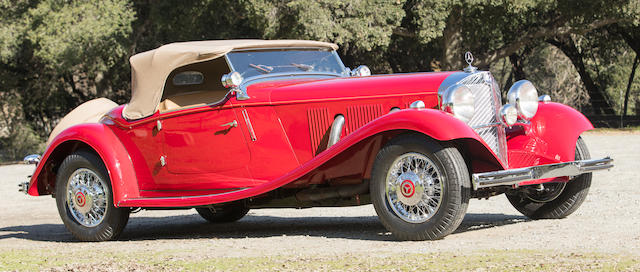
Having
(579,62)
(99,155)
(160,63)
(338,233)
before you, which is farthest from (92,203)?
(579,62)

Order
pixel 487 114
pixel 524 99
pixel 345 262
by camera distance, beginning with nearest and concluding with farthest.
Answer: pixel 345 262, pixel 487 114, pixel 524 99

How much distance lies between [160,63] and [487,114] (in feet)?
10.5

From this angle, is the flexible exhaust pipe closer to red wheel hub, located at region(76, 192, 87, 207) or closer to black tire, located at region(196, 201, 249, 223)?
black tire, located at region(196, 201, 249, 223)

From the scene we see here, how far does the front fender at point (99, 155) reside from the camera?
7773 mm

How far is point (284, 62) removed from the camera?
25.8ft

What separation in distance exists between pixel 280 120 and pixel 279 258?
5.53 ft

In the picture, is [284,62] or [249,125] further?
[284,62]

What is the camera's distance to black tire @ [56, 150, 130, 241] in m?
7.88

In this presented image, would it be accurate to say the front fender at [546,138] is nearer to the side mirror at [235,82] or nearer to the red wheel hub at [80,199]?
the side mirror at [235,82]

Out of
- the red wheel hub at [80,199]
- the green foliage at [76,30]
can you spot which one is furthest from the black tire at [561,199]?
the green foliage at [76,30]

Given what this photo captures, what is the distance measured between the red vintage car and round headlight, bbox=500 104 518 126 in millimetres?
12

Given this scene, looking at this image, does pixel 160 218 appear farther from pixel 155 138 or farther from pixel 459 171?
pixel 459 171

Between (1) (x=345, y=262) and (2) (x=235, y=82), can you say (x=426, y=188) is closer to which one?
(1) (x=345, y=262)

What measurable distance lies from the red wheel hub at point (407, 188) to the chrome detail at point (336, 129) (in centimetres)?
88
